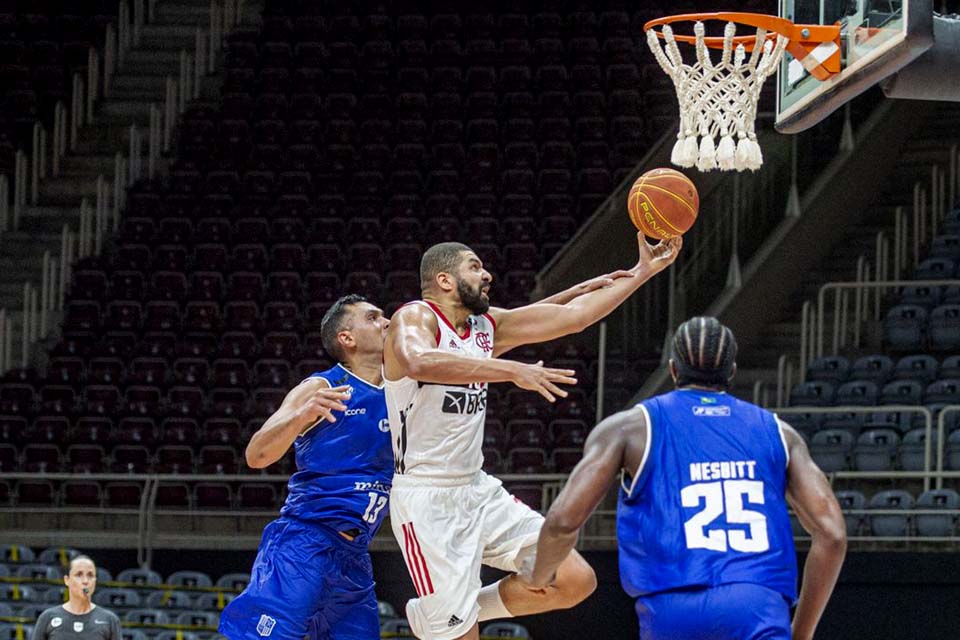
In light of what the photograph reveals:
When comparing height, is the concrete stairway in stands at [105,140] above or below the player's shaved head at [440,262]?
above

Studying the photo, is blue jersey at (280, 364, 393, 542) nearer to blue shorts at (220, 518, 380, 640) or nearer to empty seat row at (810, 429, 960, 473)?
blue shorts at (220, 518, 380, 640)

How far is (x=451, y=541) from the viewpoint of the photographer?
6828 millimetres

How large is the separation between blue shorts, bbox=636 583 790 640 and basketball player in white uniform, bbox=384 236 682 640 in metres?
1.86

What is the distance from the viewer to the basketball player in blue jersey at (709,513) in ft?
15.8

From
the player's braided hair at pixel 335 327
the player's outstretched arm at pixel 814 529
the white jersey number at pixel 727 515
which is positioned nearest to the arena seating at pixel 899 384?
the player's braided hair at pixel 335 327

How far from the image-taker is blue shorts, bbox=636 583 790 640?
4758 millimetres

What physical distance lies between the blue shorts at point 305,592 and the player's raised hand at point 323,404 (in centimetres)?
70

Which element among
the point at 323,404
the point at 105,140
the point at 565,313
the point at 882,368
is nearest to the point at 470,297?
the point at 565,313

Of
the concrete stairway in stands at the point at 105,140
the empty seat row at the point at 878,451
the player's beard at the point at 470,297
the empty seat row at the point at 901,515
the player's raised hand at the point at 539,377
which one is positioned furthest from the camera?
the concrete stairway in stands at the point at 105,140

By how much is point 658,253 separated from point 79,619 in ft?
17.3

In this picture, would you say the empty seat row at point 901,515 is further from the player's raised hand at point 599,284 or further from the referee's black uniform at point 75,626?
the referee's black uniform at point 75,626

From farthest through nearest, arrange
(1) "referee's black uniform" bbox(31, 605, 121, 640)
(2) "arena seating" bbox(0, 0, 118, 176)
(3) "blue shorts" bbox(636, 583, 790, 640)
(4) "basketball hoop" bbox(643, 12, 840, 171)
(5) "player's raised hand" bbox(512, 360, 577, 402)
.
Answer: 1. (2) "arena seating" bbox(0, 0, 118, 176)
2. (1) "referee's black uniform" bbox(31, 605, 121, 640)
3. (4) "basketball hoop" bbox(643, 12, 840, 171)
4. (5) "player's raised hand" bbox(512, 360, 577, 402)
5. (3) "blue shorts" bbox(636, 583, 790, 640)

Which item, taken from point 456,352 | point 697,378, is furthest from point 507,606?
point 697,378

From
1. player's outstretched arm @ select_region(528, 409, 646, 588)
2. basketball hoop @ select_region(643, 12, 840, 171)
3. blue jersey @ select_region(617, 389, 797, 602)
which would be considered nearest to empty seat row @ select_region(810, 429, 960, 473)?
basketball hoop @ select_region(643, 12, 840, 171)
